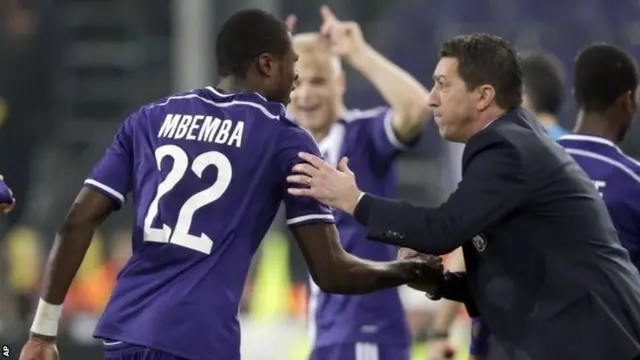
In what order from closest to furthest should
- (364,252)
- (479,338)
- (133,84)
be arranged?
(479,338)
(364,252)
(133,84)

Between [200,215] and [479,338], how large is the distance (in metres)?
1.14

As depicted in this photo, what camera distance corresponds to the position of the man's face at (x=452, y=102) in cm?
426

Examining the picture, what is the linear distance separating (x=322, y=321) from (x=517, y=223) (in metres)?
1.84

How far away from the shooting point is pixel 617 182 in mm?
4762

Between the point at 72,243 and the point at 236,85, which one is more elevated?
the point at 236,85

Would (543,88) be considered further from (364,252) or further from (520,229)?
(520,229)

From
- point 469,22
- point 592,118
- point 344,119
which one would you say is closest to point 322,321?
point 344,119

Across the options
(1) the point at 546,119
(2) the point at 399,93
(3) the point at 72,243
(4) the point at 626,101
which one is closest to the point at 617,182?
(4) the point at 626,101

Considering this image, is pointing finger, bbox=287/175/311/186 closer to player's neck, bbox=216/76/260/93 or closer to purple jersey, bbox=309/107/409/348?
player's neck, bbox=216/76/260/93

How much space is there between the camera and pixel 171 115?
4359 mm

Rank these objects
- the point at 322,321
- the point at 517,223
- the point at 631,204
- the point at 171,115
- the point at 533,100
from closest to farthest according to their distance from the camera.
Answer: the point at 517,223 < the point at 171,115 < the point at 631,204 < the point at 322,321 < the point at 533,100

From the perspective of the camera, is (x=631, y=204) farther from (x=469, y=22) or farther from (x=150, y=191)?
(x=469, y=22)

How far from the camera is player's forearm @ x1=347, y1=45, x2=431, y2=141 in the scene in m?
5.77

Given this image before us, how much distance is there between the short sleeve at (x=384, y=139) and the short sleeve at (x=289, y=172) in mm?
1500
